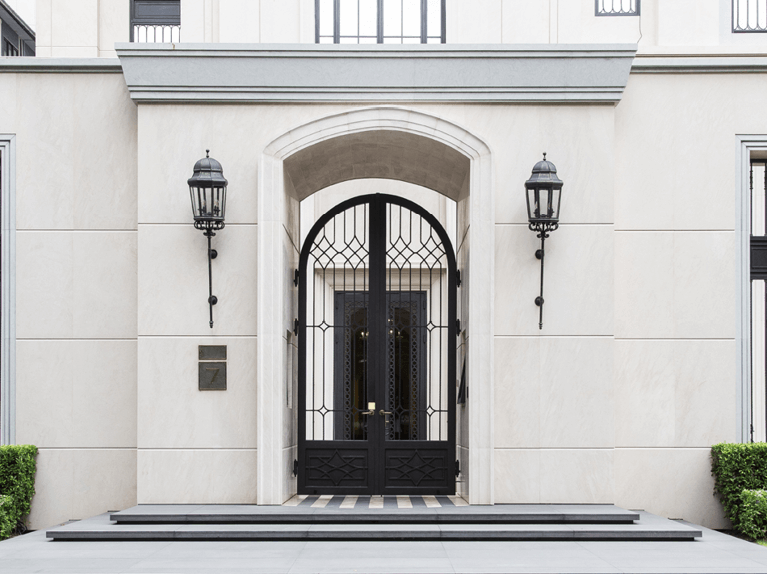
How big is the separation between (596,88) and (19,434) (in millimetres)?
7825

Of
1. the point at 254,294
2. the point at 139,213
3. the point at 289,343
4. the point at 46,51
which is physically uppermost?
the point at 46,51

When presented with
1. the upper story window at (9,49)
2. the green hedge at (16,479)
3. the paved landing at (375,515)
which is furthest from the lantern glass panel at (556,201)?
the upper story window at (9,49)

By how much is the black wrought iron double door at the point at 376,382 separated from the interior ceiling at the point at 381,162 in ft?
1.59

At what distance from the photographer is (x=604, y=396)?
336 inches

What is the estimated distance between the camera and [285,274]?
905 centimetres

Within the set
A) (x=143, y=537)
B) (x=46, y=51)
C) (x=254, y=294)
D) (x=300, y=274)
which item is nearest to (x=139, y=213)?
(x=254, y=294)

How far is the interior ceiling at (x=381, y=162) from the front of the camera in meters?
8.99

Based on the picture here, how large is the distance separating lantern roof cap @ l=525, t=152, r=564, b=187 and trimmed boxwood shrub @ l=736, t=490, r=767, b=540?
3.96m

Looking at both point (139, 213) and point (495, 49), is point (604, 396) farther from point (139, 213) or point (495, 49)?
point (139, 213)

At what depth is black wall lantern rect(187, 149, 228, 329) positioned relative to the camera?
27.3 ft

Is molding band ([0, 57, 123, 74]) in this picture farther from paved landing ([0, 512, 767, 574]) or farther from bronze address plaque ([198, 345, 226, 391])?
paved landing ([0, 512, 767, 574])

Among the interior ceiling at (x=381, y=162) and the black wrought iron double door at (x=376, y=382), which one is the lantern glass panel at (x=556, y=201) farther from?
the black wrought iron double door at (x=376, y=382)

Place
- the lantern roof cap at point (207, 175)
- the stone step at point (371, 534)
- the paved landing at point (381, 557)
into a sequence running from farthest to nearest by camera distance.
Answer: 1. the lantern roof cap at point (207, 175)
2. the stone step at point (371, 534)
3. the paved landing at point (381, 557)

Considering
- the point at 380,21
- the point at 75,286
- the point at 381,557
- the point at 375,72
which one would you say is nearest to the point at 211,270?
the point at 75,286
